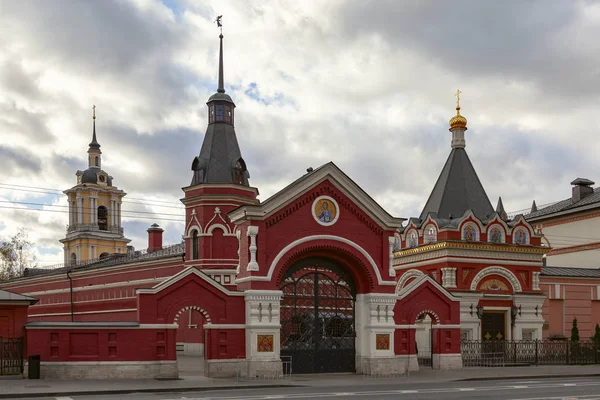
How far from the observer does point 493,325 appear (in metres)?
40.6

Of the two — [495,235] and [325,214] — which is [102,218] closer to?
[495,235]

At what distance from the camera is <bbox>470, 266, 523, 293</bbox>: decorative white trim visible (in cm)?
4001

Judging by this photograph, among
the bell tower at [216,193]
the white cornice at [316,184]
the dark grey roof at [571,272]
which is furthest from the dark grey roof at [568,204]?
the white cornice at [316,184]

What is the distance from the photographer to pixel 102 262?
6519 cm

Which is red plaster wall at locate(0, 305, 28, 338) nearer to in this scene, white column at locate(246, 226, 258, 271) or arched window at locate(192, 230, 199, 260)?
white column at locate(246, 226, 258, 271)

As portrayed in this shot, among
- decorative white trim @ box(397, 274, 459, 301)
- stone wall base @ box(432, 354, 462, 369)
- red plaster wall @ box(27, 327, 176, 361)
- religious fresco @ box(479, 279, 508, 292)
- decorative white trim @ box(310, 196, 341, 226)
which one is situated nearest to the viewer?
red plaster wall @ box(27, 327, 176, 361)

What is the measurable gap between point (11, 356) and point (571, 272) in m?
32.5

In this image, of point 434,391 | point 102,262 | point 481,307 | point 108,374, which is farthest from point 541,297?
point 102,262

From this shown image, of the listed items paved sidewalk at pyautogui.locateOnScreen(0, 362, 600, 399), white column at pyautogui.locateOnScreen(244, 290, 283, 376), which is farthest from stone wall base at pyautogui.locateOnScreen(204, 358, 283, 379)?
paved sidewalk at pyautogui.locateOnScreen(0, 362, 600, 399)

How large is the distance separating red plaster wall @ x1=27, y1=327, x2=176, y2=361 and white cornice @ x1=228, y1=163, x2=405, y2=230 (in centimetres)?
566

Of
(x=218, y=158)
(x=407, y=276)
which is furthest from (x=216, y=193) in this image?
(x=407, y=276)

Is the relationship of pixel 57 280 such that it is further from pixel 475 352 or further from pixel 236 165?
pixel 475 352

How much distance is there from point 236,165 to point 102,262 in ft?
83.4

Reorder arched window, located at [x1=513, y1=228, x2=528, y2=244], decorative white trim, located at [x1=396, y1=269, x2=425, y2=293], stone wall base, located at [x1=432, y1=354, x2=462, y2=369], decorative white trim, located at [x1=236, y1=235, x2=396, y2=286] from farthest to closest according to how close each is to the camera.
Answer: decorative white trim, located at [x1=396, y1=269, x2=425, y2=293] < arched window, located at [x1=513, y1=228, x2=528, y2=244] < stone wall base, located at [x1=432, y1=354, x2=462, y2=369] < decorative white trim, located at [x1=236, y1=235, x2=396, y2=286]
